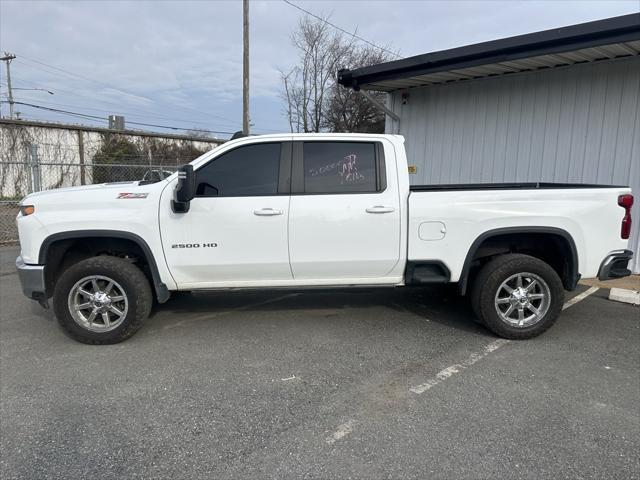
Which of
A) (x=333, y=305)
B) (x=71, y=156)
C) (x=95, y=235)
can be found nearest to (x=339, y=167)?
(x=333, y=305)

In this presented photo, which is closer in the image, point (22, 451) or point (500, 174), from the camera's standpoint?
point (22, 451)

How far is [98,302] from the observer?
439 centimetres

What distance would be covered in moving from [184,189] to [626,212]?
167 inches

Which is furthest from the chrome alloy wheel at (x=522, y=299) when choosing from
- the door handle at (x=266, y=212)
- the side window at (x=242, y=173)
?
the side window at (x=242, y=173)

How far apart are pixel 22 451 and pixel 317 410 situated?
6.13ft

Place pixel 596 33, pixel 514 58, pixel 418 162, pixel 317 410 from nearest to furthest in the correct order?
1. pixel 317 410
2. pixel 596 33
3. pixel 514 58
4. pixel 418 162

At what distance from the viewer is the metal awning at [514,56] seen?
19.5 ft

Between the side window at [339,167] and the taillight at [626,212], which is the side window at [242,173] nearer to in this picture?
the side window at [339,167]

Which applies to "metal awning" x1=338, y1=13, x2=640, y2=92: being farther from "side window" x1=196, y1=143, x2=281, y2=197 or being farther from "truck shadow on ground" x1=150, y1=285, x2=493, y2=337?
"side window" x1=196, y1=143, x2=281, y2=197

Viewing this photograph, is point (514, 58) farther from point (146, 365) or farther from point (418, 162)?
point (146, 365)

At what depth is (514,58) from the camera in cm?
682

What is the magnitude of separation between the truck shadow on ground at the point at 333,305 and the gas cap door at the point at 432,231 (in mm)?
1116

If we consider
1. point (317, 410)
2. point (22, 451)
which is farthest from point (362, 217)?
point (22, 451)

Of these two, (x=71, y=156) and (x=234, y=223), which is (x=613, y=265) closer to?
(x=234, y=223)
